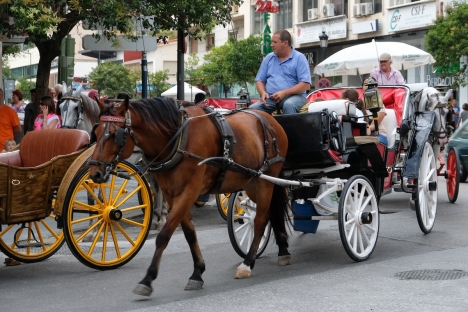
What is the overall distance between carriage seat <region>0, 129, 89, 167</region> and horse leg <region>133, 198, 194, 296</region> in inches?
82.4

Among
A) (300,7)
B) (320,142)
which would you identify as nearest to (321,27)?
(300,7)

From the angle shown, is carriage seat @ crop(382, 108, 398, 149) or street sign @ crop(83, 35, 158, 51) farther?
street sign @ crop(83, 35, 158, 51)

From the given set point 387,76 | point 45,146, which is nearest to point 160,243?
point 45,146

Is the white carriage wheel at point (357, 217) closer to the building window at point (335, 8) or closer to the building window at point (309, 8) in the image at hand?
the building window at point (335, 8)

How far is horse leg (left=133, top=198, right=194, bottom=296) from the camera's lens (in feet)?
21.3

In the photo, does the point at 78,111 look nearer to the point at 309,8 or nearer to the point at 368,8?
the point at 368,8

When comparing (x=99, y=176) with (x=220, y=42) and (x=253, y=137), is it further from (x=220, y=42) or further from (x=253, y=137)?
(x=220, y=42)

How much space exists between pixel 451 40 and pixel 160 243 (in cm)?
2656

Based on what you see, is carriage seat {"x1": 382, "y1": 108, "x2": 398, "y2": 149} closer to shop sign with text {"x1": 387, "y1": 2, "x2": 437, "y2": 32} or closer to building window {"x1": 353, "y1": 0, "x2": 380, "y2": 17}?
shop sign with text {"x1": 387, "y1": 2, "x2": 437, "y2": 32}

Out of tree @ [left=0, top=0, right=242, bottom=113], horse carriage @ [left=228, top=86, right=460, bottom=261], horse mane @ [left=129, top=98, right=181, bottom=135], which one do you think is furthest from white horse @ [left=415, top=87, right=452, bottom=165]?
tree @ [left=0, top=0, right=242, bottom=113]

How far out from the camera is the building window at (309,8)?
45875 millimetres

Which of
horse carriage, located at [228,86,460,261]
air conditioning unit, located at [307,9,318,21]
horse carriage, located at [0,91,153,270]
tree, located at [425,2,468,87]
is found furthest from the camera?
air conditioning unit, located at [307,9,318,21]

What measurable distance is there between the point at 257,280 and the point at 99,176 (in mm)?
1858

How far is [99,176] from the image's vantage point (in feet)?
21.3
